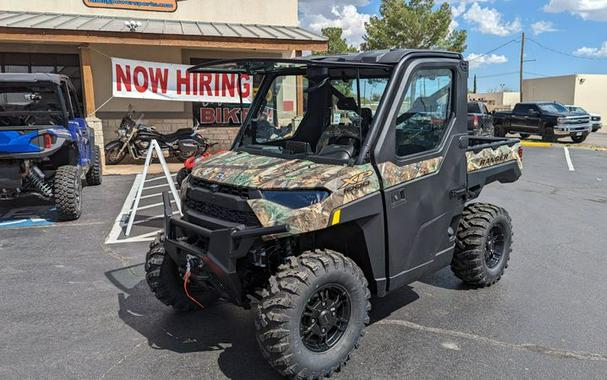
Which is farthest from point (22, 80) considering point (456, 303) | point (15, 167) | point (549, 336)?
point (549, 336)

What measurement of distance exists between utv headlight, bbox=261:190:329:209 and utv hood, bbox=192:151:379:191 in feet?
0.11

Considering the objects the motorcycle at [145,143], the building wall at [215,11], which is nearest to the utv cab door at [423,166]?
the motorcycle at [145,143]

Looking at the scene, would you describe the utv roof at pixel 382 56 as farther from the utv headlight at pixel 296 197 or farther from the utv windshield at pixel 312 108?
the utv headlight at pixel 296 197

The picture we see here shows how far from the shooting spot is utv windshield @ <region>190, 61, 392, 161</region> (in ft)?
12.8

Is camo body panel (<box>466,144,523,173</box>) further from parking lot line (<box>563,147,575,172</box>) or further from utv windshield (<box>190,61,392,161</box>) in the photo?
parking lot line (<box>563,147,575,172</box>)

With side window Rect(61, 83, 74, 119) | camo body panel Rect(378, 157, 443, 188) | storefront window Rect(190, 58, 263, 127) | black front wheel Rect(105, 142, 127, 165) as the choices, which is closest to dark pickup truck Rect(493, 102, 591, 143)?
storefront window Rect(190, 58, 263, 127)

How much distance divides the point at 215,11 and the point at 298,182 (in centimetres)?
1355

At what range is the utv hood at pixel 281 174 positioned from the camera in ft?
11.4

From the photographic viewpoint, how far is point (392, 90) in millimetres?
3895

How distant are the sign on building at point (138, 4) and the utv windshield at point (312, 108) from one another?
37.6ft

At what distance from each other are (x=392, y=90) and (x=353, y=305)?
1611mm

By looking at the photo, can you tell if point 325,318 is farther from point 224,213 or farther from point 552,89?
point 552,89

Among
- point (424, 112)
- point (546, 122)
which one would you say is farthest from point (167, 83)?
point (546, 122)

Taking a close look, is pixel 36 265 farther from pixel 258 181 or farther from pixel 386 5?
pixel 386 5
